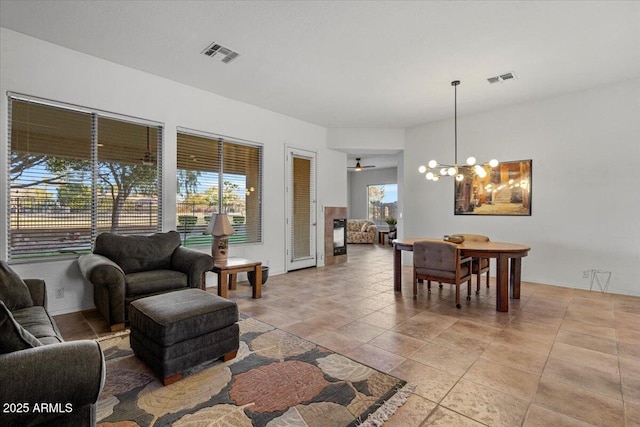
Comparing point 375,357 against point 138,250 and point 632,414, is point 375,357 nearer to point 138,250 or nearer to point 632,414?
point 632,414

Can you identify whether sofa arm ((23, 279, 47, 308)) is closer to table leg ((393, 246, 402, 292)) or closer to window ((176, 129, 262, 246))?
window ((176, 129, 262, 246))

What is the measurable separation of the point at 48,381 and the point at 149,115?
3.77 meters

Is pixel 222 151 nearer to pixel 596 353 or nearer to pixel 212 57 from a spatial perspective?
pixel 212 57

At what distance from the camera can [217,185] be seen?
4.97m

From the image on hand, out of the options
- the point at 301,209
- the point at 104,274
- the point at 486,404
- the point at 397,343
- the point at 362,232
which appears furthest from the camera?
the point at 362,232

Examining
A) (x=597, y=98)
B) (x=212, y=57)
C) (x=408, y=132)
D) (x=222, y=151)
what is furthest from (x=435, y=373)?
(x=408, y=132)

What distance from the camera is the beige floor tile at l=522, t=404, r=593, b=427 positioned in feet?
5.63

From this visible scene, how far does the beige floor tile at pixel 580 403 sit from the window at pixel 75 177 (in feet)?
14.5

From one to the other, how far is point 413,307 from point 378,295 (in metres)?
0.64

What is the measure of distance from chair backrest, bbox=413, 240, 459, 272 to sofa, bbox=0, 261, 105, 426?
347 centimetres

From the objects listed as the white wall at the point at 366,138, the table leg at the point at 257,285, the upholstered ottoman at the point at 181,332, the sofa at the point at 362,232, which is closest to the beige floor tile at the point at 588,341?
the upholstered ottoman at the point at 181,332

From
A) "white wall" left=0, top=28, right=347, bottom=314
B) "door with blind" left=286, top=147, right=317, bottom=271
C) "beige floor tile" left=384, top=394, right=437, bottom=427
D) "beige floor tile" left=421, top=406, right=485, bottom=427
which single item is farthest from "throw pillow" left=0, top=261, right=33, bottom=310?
"door with blind" left=286, top=147, right=317, bottom=271

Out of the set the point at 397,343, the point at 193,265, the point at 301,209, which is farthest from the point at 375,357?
the point at 301,209

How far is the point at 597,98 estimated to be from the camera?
457 cm
